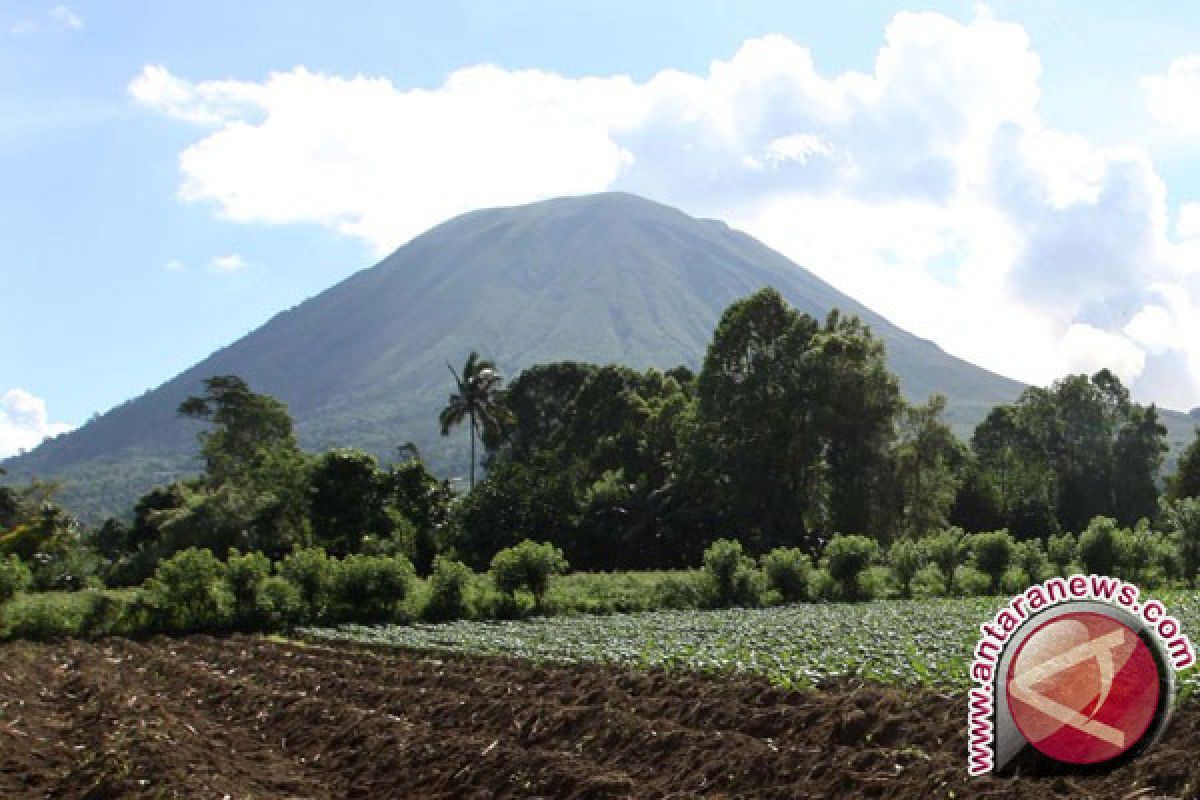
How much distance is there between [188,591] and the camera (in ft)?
97.2

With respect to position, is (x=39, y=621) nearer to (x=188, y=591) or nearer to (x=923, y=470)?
(x=188, y=591)

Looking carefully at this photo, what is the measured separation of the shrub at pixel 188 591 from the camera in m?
29.5

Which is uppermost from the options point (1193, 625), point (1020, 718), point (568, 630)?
point (1020, 718)

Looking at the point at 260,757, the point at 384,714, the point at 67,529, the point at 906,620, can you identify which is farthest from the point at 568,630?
the point at 67,529

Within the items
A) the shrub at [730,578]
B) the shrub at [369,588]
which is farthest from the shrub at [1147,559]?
the shrub at [369,588]

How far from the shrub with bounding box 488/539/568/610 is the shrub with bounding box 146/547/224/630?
826 cm

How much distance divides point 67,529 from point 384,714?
4132cm

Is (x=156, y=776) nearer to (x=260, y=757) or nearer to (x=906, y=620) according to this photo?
A: (x=260, y=757)

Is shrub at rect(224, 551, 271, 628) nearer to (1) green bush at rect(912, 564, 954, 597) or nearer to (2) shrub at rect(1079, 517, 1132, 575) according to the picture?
(1) green bush at rect(912, 564, 954, 597)

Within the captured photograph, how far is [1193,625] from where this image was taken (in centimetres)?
1755

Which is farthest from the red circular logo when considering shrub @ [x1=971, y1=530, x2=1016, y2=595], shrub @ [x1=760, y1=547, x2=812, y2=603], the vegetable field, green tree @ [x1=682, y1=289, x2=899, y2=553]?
green tree @ [x1=682, y1=289, x2=899, y2=553]

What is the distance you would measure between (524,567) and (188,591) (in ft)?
31.9

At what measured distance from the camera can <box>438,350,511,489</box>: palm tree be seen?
60625mm

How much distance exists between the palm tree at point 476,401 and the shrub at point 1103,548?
109ft
